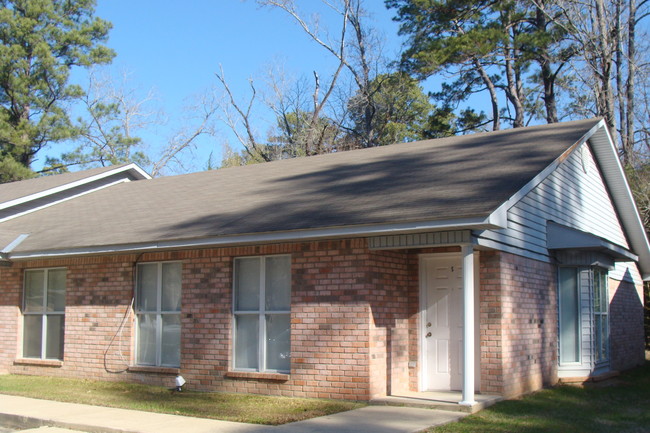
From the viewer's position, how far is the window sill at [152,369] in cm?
1309

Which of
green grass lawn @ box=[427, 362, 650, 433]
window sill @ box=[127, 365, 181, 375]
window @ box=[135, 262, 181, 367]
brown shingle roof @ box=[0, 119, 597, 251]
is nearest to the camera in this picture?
green grass lawn @ box=[427, 362, 650, 433]

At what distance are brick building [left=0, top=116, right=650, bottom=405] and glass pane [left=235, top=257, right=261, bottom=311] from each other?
0.03 m

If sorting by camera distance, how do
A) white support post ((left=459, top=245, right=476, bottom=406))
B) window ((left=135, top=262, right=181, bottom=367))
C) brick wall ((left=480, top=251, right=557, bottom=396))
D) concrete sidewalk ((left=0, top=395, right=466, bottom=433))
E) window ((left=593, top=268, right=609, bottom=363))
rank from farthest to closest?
window ((left=593, top=268, right=609, bottom=363))
window ((left=135, top=262, right=181, bottom=367))
brick wall ((left=480, top=251, right=557, bottom=396))
white support post ((left=459, top=245, right=476, bottom=406))
concrete sidewalk ((left=0, top=395, right=466, bottom=433))

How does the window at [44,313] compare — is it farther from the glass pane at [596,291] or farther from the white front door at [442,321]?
the glass pane at [596,291]

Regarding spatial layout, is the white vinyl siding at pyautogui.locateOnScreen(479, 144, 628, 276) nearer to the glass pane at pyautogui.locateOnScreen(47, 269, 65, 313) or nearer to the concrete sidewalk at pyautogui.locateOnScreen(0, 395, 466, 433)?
the concrete sidewalk at pyautogui.locateOnScreen(0, 395, 466, 433)

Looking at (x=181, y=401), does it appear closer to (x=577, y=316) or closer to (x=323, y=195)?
(x=323, y=195)

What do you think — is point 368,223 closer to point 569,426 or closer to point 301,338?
point 301,338

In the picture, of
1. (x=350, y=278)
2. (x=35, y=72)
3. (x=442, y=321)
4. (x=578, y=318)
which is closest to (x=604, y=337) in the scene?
(x=578, y=318)

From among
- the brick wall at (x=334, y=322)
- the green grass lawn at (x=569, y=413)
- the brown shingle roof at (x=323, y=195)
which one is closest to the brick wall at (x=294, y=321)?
the brick wall at (x=334, y=322)

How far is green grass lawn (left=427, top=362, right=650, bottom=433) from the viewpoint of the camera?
916 cm

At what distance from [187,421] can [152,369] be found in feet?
13.3

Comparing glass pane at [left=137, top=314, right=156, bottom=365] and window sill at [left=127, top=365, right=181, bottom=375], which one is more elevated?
glass pane at [left=137, top=314, right=156, bottom=365]

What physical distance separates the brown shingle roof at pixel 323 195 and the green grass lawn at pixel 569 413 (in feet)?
8.78

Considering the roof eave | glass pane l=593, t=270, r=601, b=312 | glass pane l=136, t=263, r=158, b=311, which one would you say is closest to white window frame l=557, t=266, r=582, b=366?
glass pane l=593, t=270, r=601, b=312
